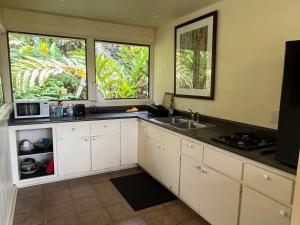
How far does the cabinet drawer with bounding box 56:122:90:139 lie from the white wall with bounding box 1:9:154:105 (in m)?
0.68

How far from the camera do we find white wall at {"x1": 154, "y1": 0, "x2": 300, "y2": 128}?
1955 millimetres

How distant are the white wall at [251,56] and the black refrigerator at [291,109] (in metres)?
0.72

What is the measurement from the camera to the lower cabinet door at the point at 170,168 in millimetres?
2456

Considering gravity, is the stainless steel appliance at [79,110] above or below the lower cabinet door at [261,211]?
above

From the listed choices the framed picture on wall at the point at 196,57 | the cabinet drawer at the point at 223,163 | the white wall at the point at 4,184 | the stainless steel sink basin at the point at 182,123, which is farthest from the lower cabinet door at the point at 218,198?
the white wall at the point at 4,184

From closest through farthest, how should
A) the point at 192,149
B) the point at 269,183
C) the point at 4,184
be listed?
1. the point at 269,183
2. the point at 4,184
3. the point at 192,149

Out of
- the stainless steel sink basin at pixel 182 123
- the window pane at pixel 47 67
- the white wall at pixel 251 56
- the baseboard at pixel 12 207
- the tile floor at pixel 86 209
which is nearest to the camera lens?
the white wall at pixel 251 56

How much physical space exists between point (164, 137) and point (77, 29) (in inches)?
84.4

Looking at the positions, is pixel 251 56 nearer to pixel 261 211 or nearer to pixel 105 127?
pixel 261 211

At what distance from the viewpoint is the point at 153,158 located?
2.94m

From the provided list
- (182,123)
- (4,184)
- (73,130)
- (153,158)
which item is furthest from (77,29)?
(4,184)

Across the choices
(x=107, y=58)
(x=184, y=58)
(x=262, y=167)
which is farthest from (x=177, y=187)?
(x=107, y=58)

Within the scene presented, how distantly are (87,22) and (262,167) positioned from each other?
10.2 ft

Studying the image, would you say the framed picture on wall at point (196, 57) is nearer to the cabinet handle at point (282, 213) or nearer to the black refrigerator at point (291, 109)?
the black refrigerator at point (291, 109)
